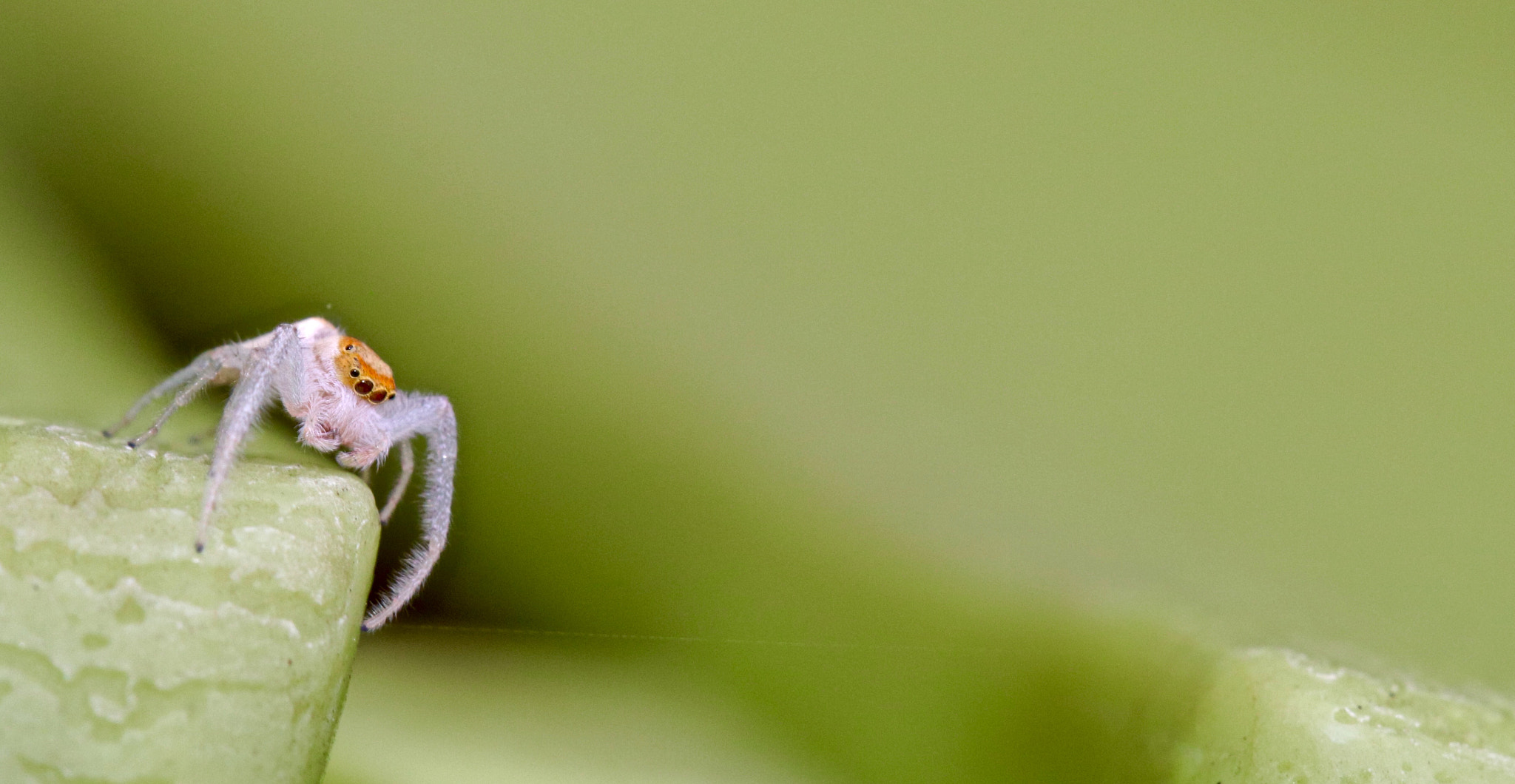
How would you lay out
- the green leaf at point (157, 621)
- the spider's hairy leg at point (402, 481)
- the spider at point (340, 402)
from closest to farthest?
the green leaf at point (157, 621) → the spider at point (340, 402) → the spider's hairy leg at point (402, 481)

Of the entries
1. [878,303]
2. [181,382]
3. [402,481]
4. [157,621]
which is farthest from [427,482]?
[878,303]

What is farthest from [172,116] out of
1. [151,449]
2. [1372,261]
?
[1372,261]

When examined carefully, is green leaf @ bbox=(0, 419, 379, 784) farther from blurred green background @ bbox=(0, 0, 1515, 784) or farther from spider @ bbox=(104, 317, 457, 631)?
blurred green background @ bbox=(0, 0, 1515, 784)

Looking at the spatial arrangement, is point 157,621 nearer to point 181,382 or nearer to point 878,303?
point 181,382

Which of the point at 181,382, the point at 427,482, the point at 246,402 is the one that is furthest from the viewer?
the point at 427,482

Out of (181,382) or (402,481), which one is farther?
(402,481)

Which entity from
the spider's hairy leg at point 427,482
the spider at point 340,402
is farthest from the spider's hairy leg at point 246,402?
the spider's hairy leg at point 427,482

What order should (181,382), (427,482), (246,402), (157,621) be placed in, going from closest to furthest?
1. (157,621)
2. (246,402)
3. (181,382)
4. (427,482)

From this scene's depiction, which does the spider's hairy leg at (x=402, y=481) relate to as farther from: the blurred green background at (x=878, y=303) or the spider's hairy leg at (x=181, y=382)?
the spider's hairy leg at (x=181, y=382)
